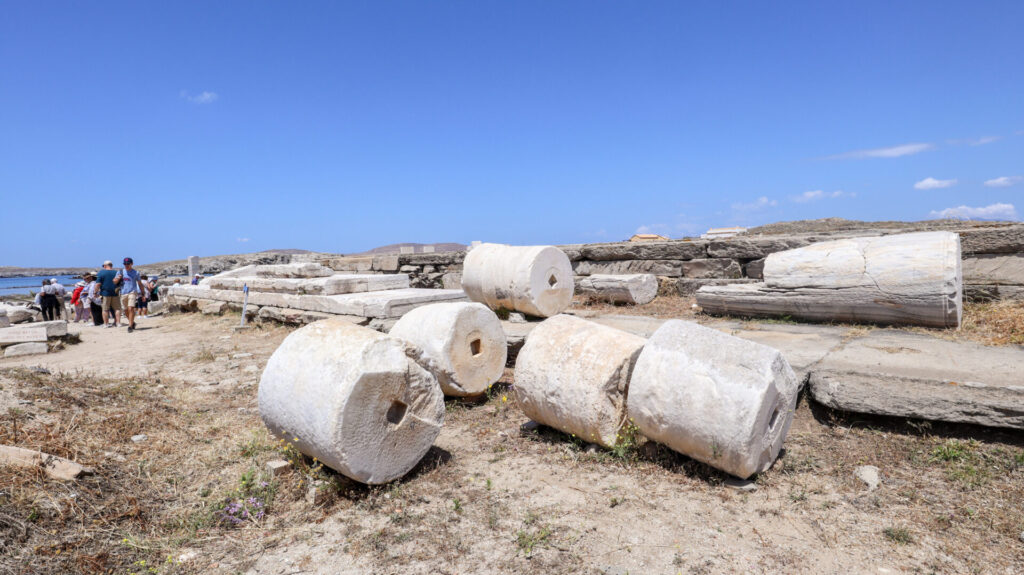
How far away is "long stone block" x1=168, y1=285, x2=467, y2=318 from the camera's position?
25.4 ft

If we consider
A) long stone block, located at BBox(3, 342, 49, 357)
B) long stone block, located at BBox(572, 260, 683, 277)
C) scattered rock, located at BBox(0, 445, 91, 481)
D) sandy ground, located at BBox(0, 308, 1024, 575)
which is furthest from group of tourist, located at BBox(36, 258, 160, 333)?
long stone block, located at BBox(572, 260, 683, 277)

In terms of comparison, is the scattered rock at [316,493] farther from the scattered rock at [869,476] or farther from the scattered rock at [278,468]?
the scattered rock at [869,476]

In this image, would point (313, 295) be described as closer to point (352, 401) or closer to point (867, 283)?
point (352, 401)

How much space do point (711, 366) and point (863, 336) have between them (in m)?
3.14

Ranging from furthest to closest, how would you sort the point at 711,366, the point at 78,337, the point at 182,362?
1. the point at 78,337
2. the point at 182,362
3. the point at 711,366

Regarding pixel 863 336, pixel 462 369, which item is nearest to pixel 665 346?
pixel 462 369

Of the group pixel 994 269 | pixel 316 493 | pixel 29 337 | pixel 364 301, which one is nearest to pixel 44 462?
pixel 316 493

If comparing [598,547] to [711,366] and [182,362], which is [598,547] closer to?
[711,366]

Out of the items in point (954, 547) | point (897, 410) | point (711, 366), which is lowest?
point (954, 547)

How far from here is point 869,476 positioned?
3111 millimetres

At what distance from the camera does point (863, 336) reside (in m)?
5.27

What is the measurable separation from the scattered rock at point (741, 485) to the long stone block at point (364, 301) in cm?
548

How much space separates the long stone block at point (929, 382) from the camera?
327cm

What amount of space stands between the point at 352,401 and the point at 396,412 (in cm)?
43
